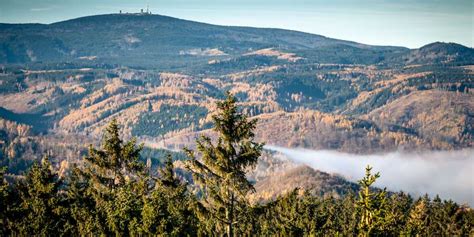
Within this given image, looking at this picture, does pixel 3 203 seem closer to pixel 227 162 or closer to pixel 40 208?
pixel 40 208

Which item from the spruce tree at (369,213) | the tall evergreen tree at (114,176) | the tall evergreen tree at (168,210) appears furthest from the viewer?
the tall evergreen tree at (114,176)

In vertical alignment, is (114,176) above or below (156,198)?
above

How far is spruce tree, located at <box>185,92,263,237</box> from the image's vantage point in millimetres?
44344

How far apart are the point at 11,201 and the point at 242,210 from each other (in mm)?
39089

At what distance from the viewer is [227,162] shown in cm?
4453

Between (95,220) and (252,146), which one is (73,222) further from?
(252,146)

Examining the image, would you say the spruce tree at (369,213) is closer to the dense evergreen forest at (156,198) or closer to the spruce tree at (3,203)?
the dense evergreen forest at (156,198)

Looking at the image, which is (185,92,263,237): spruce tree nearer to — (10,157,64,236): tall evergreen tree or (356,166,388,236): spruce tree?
(356,166,388,236): spruce tree

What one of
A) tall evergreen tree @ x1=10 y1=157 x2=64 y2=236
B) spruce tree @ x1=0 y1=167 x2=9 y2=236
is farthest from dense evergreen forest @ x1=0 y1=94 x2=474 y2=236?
tall evergreen tree @ x1=10 y1=157 x2=64 y2=236

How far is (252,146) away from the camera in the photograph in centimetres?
4531

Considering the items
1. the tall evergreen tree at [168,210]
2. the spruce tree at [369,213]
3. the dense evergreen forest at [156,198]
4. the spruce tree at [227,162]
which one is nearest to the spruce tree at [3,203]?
the dense evergreen forest at [156,198]

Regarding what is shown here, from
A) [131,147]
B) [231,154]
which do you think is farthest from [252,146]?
[131,147]

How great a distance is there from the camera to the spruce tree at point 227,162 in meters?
44.3

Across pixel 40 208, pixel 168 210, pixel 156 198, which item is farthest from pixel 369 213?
pixel 40 208
